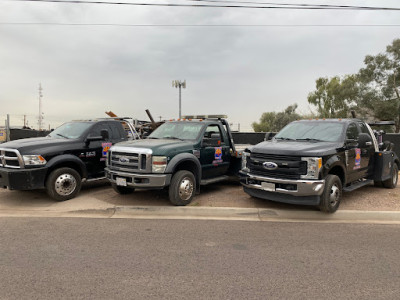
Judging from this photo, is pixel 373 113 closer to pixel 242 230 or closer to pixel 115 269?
pixel 242 230

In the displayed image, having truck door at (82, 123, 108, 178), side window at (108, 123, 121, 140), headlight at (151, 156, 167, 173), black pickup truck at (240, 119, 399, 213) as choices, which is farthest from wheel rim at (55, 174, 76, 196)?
black pickup truck at (240, 119, 399, 213)

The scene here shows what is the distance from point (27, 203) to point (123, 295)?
4876mm

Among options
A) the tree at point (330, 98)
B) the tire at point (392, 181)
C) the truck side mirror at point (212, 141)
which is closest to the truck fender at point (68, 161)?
the truck side mirror at point (212, 141)

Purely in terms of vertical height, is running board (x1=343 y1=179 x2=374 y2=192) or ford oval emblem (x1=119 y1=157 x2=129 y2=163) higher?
ford oval emblem (x1=119 y1=157 x2=129 y2=163)

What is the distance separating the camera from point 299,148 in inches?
238

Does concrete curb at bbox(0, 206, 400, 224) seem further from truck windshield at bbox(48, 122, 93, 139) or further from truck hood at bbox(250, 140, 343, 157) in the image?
truck windshield at bbox(48, 122, 93, 139)

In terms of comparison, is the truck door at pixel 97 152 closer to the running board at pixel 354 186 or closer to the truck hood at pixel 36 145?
the truck hood at pixel 36 145

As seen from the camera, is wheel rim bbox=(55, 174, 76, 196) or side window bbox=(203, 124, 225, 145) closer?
wheel rim bbox=(55, 174, 76, 196)

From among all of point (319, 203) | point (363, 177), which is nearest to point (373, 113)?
point (363, 177)

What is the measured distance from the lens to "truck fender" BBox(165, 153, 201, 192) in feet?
20.9

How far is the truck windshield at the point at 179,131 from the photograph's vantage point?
754 cm

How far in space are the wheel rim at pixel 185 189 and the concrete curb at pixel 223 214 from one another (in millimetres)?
299

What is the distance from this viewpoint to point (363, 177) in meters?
7.59

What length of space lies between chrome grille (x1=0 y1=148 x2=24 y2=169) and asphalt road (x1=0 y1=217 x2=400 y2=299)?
1.28 meters
